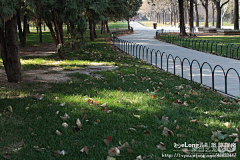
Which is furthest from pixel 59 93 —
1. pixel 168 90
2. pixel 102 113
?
pixel 168 90

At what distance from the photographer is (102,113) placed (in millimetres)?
5609

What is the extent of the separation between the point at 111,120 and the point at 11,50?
208 inches

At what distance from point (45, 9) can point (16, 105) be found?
→ 8831 millimetres

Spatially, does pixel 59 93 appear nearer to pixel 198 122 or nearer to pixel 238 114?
pixel 198 122

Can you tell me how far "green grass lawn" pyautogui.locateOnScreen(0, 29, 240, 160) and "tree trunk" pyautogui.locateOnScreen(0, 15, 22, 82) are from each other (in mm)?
1193

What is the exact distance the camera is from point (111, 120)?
5227mm

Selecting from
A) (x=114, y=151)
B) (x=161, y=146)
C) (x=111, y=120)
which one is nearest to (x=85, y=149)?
(x=114, y=151)

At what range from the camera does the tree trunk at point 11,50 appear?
29.6ft

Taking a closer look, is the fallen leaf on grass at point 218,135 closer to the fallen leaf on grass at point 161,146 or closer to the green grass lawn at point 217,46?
the fallen leaf on grass at point 161,146

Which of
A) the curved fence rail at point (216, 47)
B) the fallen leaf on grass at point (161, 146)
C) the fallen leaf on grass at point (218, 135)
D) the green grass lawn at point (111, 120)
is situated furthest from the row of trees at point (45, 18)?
the curved fence rail at point (216, 47)

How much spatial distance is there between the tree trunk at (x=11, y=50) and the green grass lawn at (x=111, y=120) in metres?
1.19

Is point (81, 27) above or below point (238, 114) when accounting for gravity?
above

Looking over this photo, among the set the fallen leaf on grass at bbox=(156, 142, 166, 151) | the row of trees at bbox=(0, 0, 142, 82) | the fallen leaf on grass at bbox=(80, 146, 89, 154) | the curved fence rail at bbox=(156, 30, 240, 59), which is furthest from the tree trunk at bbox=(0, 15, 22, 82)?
the curved fence rail at bbox=(156, 30, 240, 59)

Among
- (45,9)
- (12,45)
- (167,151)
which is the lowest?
(167,151)
